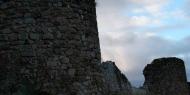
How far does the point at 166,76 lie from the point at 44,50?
10.8 metres

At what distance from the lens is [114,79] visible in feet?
49.4

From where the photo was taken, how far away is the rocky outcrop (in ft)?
48.6

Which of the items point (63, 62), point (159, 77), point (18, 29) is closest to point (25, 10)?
point (18, 29)

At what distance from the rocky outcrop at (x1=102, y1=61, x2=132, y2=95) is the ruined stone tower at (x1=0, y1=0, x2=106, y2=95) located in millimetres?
3835

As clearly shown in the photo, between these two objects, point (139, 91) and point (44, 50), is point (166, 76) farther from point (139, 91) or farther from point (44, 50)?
point (44, 50)

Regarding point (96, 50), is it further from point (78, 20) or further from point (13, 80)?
point (13, 80)

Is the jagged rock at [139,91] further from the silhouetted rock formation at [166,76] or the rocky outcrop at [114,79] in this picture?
the silhouetted rock formation at [166,76]

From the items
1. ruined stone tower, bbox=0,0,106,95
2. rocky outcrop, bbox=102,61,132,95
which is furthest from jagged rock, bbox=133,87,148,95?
ruined stone tower, bbox=0,0,106,95

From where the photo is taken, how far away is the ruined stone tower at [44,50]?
409 inches

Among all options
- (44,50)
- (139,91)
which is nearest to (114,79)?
(139,91)

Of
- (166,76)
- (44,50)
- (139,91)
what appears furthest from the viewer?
(166,76)

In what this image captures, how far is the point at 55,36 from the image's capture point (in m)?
10.6

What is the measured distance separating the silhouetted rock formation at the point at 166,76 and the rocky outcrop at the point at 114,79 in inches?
202

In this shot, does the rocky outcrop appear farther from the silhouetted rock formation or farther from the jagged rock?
the silhouetted rock formation
